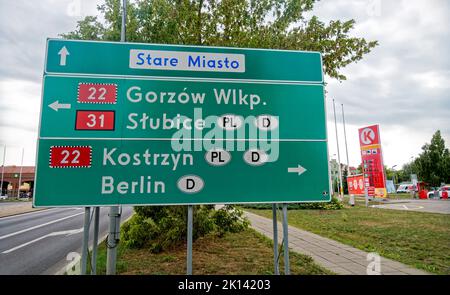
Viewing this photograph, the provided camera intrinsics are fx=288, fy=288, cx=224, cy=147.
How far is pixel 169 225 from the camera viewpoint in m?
7.11

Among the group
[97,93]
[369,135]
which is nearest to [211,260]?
[97,93]

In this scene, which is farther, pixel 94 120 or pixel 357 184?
pixel 357 184

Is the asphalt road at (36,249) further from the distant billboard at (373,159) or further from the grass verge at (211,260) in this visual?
the distant billboard at (373,159)

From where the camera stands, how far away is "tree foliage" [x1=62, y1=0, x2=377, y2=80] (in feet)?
21.2

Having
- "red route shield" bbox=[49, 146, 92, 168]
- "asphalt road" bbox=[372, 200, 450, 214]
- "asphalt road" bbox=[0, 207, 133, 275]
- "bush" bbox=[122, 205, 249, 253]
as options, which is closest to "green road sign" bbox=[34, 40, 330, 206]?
"red route shield" bbox=[49, 146, 92, 168]

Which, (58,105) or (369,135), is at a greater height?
(369,135)

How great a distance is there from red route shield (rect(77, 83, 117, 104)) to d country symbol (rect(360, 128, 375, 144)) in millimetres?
24867

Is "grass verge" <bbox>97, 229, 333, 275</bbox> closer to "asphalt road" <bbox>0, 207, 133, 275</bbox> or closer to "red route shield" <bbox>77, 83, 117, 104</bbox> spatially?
"asphalt road" <bbox>0, 207, 133, 275</bbox>

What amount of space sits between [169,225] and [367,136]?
74.6 feet

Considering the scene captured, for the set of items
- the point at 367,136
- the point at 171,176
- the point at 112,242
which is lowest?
the point at 112,242

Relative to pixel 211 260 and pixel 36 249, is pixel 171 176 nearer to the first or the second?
pixel 211 260

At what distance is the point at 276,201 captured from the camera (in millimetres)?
4203
